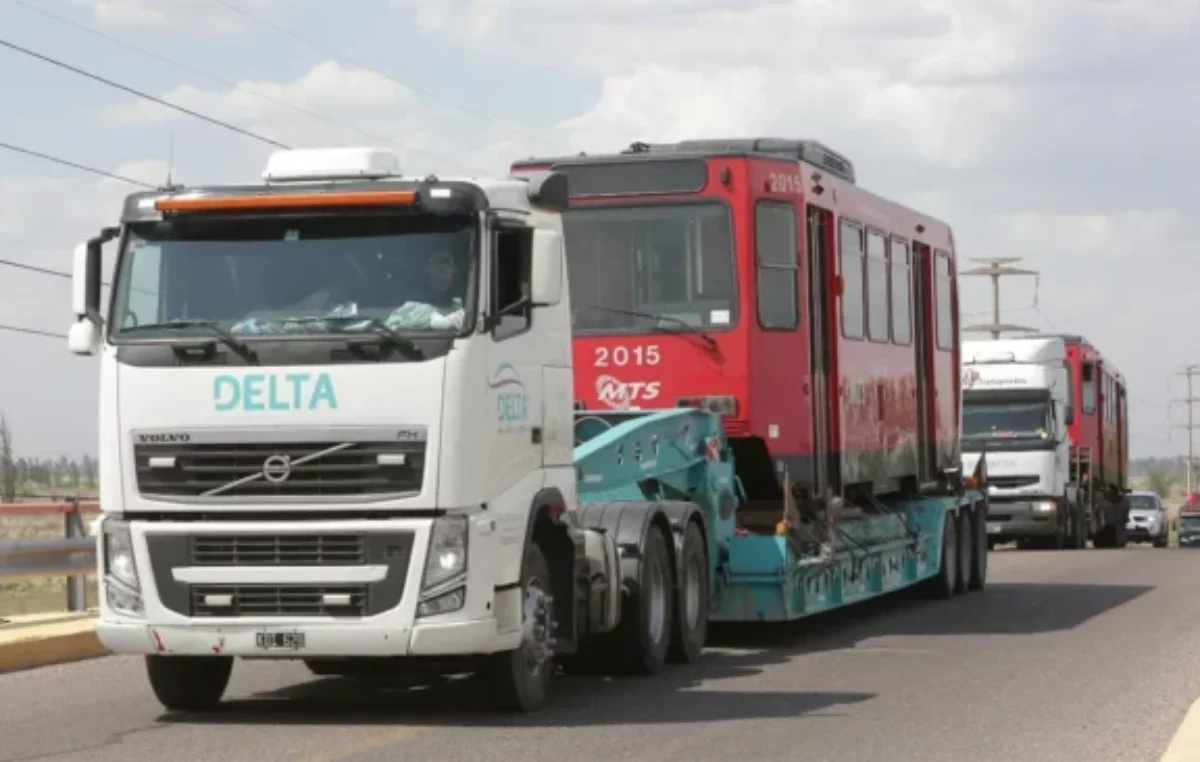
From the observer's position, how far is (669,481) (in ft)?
54.2

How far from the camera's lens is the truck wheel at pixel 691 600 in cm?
1577

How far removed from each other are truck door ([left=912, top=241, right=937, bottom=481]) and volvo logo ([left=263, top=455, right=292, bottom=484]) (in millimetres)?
12122

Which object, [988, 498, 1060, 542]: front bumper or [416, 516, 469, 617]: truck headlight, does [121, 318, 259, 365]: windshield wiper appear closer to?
[416, 516, 469, 617]: truck headlight

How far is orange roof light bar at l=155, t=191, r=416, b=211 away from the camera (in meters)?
12.1

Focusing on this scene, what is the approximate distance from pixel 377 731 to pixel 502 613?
3.00 feet

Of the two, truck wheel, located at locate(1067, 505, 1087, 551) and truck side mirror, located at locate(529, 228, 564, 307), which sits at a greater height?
truck side mirror, located at locate(529, 228, 564, 307)

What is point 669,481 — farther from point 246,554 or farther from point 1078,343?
point 1078,343

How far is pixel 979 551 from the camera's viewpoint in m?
26.0

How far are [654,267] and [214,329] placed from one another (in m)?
6.29

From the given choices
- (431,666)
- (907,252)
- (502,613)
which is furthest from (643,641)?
(907,252)

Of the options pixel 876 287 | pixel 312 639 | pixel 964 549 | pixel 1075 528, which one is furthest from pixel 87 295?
pixel 1075 528

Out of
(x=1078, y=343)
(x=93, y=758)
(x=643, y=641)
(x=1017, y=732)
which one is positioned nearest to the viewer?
(x=93, y=758)

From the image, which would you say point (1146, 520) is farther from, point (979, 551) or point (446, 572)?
point (446, 572)

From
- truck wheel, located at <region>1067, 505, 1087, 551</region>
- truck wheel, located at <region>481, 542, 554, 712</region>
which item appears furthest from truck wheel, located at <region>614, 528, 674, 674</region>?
truck wheel, located at <region>1067, 505, 1087, 551</region>
